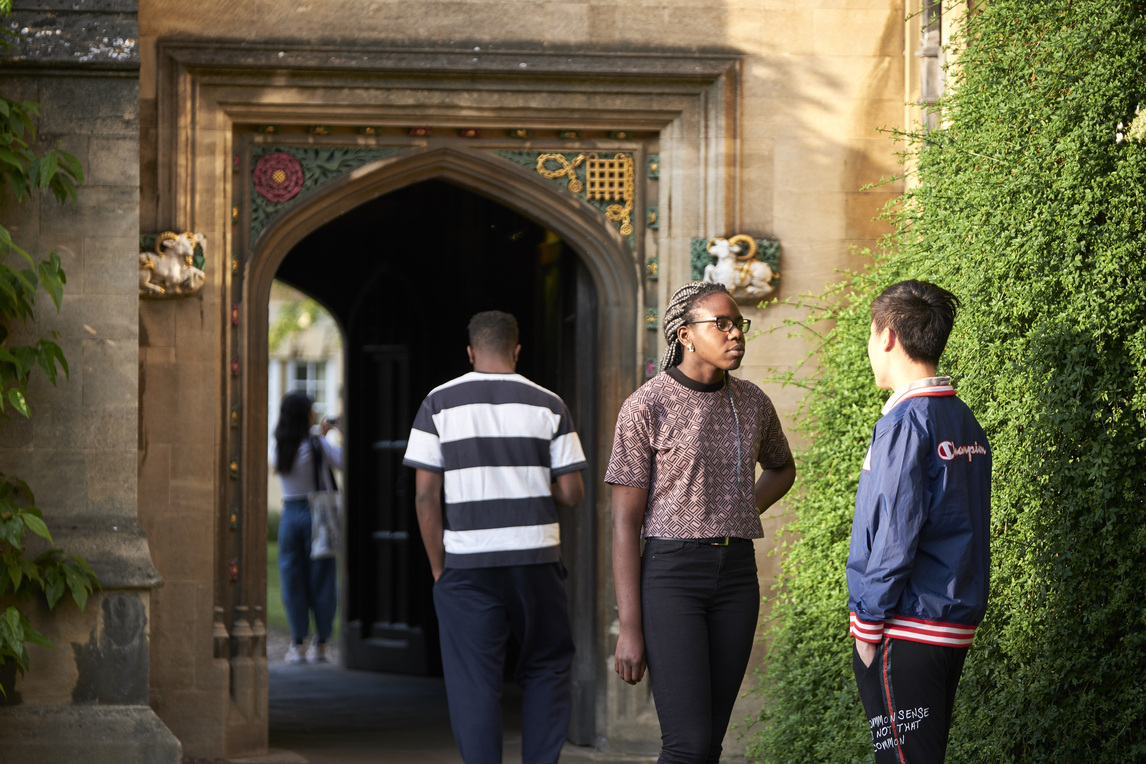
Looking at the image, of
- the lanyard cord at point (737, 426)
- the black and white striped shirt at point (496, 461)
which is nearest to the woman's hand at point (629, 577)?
the lanyard cord at point (737, 426)

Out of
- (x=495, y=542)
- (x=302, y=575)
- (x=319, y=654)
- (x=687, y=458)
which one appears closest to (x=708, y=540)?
(x=687, y=458)

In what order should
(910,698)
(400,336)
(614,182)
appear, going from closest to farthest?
(910,698), (614,182), (400,336)

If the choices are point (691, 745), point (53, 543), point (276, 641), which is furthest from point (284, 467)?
point (691, 745)

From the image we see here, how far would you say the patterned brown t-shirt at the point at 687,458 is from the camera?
365 cm

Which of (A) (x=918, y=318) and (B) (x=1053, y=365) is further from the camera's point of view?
(B) (x=1053, y=365)

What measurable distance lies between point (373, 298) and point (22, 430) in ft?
15.5

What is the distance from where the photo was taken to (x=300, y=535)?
10.4 meters

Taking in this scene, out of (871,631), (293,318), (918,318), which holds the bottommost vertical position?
(871,631)

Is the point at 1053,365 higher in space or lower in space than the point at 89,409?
higher

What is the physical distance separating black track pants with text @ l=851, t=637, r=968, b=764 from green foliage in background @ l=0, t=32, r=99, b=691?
10.8ft

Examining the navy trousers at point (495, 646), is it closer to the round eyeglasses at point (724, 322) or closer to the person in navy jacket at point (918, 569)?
the round eyeglasses at point (724, 322)

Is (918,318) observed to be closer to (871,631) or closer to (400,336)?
(871,631)

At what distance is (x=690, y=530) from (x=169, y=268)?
342 cm

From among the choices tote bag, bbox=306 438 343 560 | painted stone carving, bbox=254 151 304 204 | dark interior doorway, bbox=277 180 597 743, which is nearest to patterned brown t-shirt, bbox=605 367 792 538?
painted stone carving, bbox=254 151 304 204
